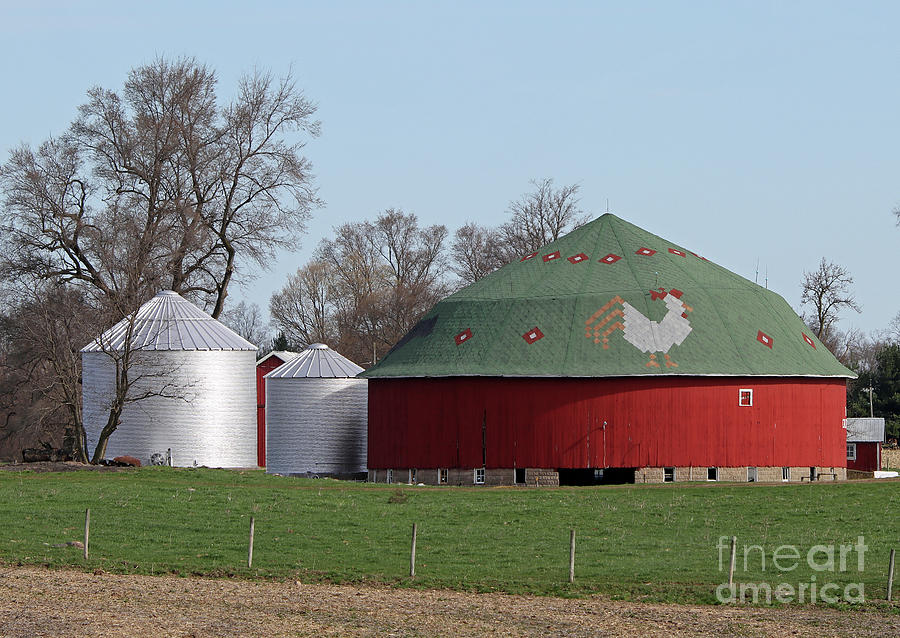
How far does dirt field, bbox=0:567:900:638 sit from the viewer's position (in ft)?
66.8

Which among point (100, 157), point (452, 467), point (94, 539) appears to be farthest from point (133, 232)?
point (94, 539)

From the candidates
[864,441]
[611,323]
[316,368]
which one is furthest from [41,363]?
[864,441]

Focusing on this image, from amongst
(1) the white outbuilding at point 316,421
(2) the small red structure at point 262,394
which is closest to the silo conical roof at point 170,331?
(1) the white outbuilding at point 316,421

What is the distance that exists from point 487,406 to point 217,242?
909 inches

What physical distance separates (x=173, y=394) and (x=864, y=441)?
39362 millimetres

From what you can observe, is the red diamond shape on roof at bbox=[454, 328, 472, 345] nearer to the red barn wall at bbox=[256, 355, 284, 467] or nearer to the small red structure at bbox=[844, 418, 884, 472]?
the red barn wall at bbox=[256, 355, 284, 467]

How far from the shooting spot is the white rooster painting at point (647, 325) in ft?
161

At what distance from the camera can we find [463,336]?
169 ft

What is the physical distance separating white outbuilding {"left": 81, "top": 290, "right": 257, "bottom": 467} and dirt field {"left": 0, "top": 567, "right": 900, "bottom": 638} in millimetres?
26392

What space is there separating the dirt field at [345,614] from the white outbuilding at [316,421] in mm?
30633

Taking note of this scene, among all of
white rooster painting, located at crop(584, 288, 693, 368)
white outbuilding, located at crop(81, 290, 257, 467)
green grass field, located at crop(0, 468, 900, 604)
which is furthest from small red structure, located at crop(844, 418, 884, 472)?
white outbuilding, located at crop(81, 290, 257, 467)

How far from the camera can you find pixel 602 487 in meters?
44.6

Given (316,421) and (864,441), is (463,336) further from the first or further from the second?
(864,441)

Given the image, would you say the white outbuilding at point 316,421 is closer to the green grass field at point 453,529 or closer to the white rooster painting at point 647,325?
the white rooster painting at point 647,325
